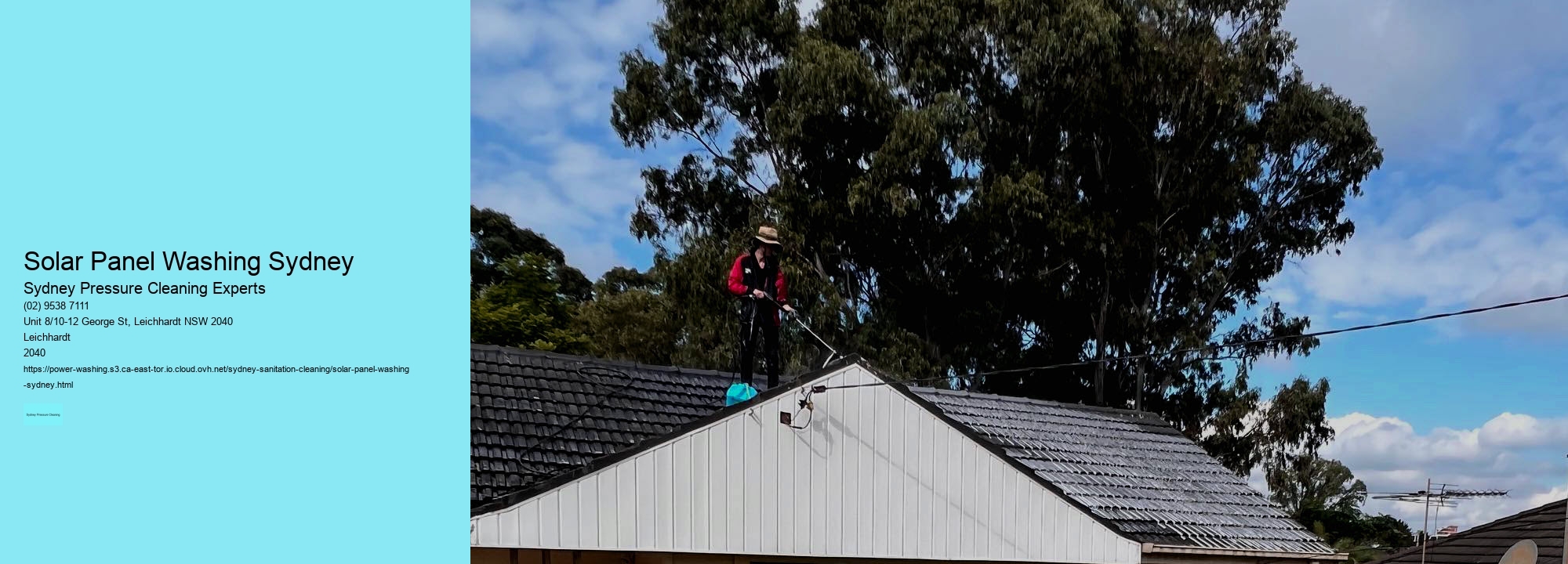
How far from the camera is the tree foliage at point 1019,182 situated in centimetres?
2475

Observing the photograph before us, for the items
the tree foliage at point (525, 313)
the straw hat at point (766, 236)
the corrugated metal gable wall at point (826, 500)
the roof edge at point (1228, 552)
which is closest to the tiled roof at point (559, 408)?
the corrugated metal gable wall at point (826, 500)

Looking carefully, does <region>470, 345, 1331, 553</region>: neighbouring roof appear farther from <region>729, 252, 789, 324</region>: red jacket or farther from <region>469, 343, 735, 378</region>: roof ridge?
<region>729, 252, 789, 324</region>: red jacket

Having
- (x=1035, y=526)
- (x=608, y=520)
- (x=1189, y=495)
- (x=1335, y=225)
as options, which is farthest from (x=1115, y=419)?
(x=1335, y=225)

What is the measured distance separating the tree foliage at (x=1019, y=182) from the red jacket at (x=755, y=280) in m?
12.3

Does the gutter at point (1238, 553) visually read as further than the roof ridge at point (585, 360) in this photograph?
No

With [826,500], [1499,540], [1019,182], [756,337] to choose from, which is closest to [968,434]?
[826,500]

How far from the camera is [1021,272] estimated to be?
2706cm

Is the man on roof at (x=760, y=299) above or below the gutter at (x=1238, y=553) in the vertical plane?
above

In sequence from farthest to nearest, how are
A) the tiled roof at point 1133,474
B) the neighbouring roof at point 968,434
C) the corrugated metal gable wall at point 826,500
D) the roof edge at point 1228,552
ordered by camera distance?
1. the tiled roof at point 1133,474
2. the roof edge at point 1228,552
3. the neighbouring roof at point 968,434
4. the corrugated metal gable wall at point 826,500

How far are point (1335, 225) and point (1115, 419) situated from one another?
1421 cm

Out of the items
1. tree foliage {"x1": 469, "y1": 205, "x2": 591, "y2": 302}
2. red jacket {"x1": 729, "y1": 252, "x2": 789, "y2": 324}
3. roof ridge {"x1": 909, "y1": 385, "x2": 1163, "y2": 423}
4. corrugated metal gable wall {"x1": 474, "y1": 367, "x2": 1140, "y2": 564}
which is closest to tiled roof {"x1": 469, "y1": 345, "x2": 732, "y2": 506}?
corrugated metal gable wall {"x1": 474, "y1": 367, "x2": 1140, "y2": 564}

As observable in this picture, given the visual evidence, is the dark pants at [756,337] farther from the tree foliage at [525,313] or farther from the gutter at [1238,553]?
the tree foliage at [525,313]

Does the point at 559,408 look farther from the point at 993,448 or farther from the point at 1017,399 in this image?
the point at 1017,399

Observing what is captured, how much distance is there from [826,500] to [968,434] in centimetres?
136
